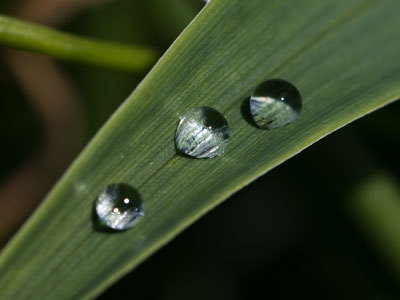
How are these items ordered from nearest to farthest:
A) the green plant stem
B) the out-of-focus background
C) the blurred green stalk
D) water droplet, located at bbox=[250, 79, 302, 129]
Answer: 1. water droplet, located at bbox=[250, 79, 302, 129]
2. the green plant stem
3. the blurred green stalk
4. the out-of-focus background

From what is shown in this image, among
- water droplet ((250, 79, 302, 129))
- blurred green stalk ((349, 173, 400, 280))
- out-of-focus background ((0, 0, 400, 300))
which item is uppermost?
out-of-focus background ((0, 0, 400, 300))

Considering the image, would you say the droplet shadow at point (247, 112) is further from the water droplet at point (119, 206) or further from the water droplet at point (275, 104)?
the water droplet at point (119, 206)

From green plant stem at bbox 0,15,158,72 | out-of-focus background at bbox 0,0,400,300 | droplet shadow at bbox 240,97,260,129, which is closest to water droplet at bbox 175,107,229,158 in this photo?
droplet shadow at bbox 240,97,260,129

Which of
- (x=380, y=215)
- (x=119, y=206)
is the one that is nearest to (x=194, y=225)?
(x=380, y=215)

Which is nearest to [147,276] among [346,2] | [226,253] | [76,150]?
[226,253]

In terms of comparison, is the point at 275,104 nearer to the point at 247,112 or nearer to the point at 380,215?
the point at 247,112

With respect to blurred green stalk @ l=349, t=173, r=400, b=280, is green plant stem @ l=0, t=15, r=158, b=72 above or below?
above

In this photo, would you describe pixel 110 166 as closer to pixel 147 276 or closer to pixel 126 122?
pixel 126 122

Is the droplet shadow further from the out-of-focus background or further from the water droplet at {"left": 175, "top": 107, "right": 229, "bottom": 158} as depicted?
the out-of-focus background
